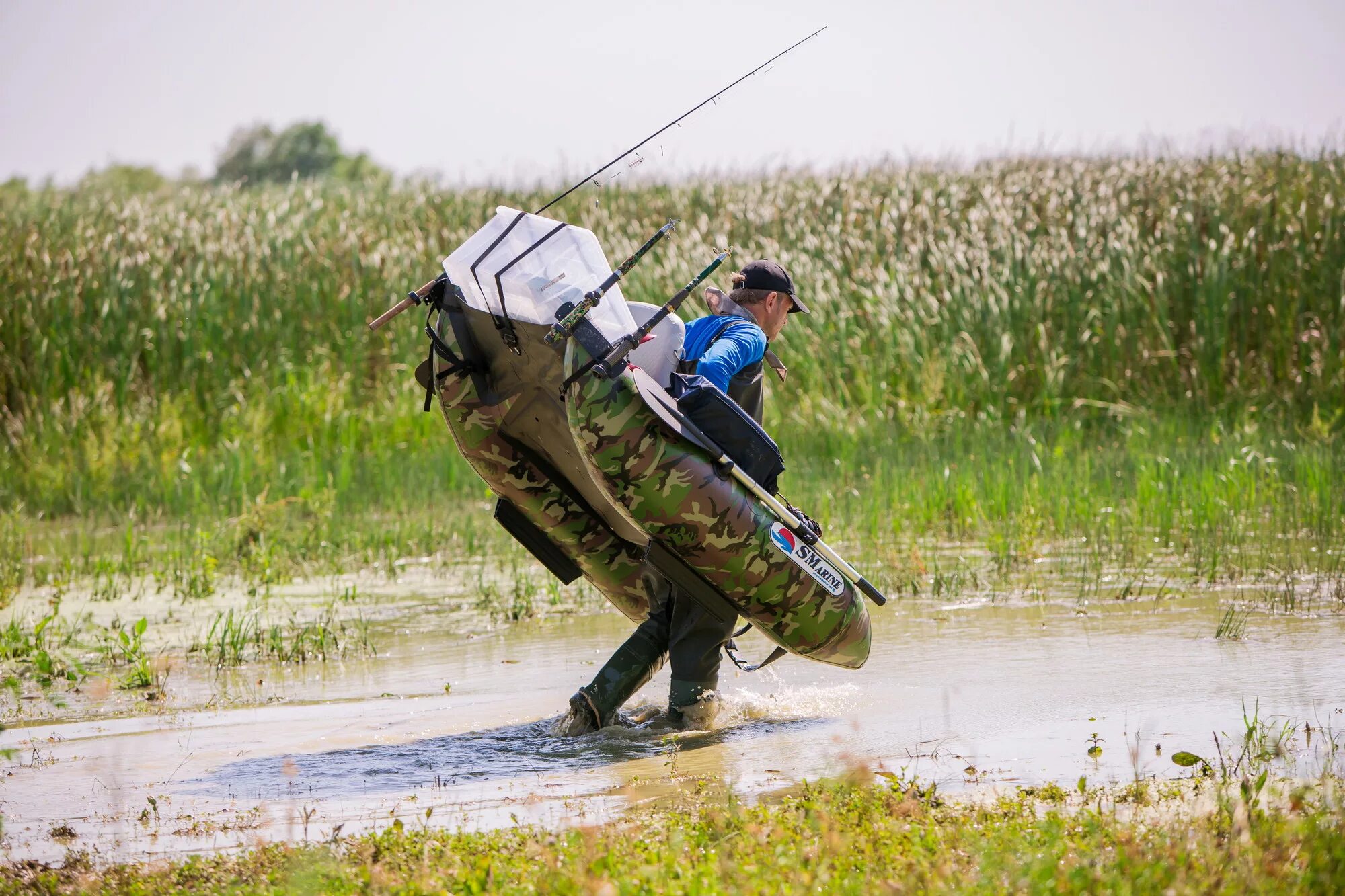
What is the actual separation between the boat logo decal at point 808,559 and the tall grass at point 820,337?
6378 mm

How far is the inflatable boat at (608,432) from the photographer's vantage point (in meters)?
5.18

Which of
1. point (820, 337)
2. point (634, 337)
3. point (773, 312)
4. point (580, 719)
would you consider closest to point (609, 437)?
point (634, 337)

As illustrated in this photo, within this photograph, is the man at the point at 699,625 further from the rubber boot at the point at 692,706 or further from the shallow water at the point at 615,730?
the shallow water at the point at 615,730

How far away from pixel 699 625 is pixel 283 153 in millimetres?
69090

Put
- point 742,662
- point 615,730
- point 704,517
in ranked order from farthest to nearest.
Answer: point 742,662 → point 615,730 → point 704,517

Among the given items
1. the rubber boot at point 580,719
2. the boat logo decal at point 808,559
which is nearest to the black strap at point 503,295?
the boat logo decal at point 808,559

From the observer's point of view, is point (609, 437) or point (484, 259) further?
point (484, 259)

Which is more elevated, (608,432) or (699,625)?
(608,432)

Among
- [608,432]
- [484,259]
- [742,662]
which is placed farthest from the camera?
[742,662]

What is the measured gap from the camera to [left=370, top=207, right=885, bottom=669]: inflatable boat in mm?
5176

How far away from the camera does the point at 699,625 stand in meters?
5.77

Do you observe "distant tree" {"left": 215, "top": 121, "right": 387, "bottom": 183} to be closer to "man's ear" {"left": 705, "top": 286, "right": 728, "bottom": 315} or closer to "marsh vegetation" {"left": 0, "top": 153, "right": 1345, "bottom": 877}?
"marsh vegetation" {"left": 0, "top": 153, "right": 1345, "bottom": 877}

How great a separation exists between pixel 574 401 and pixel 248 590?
4.58 metres

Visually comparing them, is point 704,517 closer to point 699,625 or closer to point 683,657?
point 699,625
